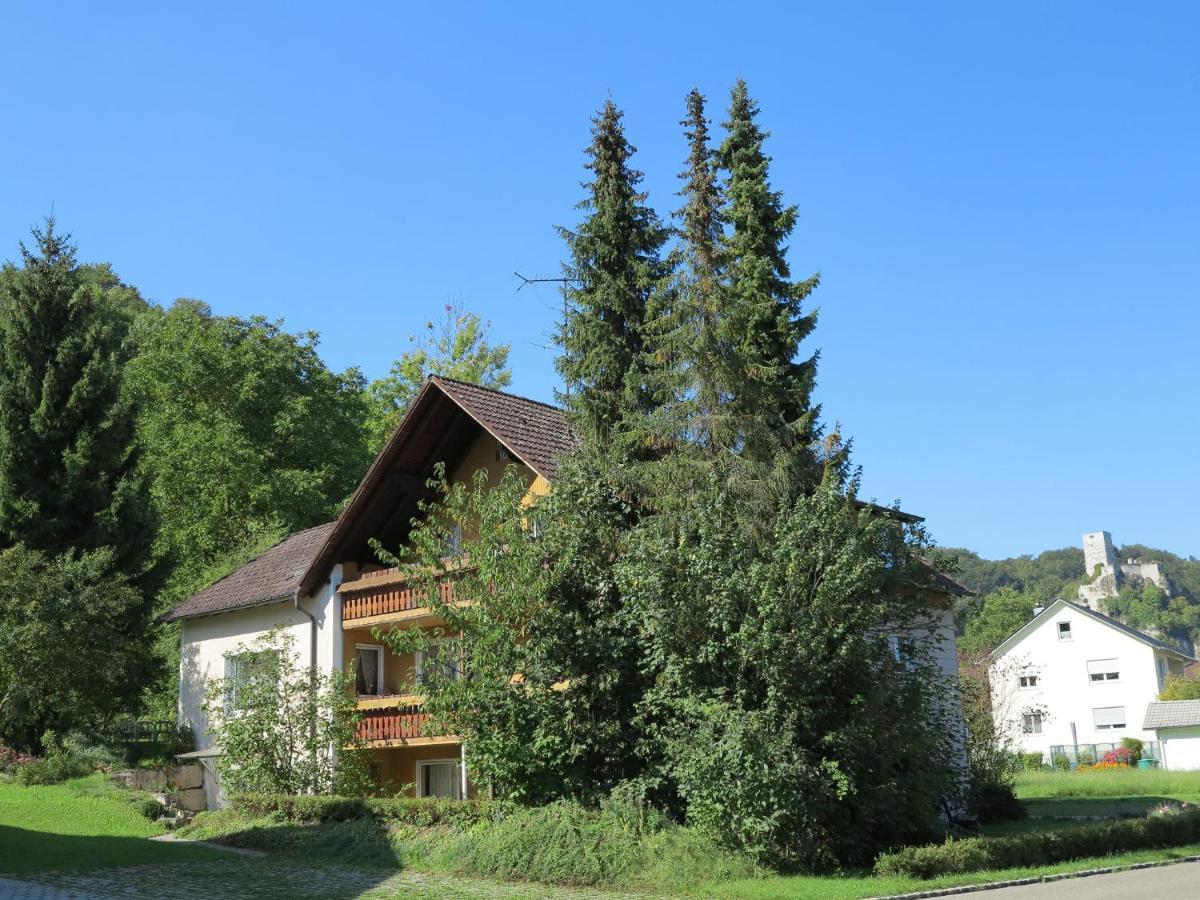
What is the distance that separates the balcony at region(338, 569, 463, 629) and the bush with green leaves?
175cm

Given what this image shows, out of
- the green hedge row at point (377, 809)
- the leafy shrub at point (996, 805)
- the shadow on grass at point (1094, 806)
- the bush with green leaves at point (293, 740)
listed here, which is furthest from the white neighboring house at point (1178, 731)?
the green hedge row at point (377, 809)

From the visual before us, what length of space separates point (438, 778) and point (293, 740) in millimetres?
4374

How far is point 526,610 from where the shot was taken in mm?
20125

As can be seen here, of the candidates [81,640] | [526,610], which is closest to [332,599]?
[81,640]

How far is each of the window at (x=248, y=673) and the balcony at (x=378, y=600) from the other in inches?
77.1

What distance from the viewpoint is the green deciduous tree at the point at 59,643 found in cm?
2717

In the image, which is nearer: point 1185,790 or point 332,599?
point 332,599

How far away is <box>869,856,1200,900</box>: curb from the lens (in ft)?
48.7

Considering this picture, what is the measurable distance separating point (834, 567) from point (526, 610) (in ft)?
18.9

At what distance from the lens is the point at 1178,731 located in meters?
53.3

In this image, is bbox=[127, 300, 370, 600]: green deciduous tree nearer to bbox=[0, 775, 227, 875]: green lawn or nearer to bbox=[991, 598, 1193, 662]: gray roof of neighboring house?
bbox=[0, 775, 227, 875]: green lawn

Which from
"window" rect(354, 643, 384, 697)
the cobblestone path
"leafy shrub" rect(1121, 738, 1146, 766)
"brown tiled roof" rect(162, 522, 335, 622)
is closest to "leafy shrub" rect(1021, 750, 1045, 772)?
"leafy shrub" rect(1121, 738, 1146, 766)

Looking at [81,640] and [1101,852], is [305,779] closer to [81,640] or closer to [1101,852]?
[81,640]

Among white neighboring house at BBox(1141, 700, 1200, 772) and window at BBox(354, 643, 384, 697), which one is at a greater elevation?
window at BBox(354, 643, 384, 697)
